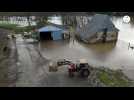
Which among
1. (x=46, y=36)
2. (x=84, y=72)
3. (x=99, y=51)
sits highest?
(x=46, y=36)

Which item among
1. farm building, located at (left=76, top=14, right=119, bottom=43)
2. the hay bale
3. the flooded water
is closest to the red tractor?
the hay bale

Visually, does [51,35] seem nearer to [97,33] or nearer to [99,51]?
[97,33]

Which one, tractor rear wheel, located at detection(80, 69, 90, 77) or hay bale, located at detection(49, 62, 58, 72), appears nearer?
tractor rear wheel, located at detection(80, 69, 90, 77)

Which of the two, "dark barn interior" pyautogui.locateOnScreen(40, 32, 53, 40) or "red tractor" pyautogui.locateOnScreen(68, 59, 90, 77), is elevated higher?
"dark barn interior" pyautogui.locateOnScreen(40, 32, 53, 40)

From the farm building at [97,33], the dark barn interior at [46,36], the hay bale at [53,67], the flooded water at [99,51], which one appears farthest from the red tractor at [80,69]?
the dark barn interior at [46,36]

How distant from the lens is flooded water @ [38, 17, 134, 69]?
304 centimetres

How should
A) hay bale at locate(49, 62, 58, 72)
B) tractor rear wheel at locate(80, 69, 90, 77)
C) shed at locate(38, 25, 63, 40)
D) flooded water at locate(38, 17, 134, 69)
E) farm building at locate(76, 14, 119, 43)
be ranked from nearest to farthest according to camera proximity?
tractor rear wheel at locate(80, 69, 90, 77) < hay bale at locate(49, 62, 58, 72) < flooded water at locate(38, 17, 134, 69) < shed at locate(38, 25, 63, 40) < farm building at locate(76, 14, 119, 43)

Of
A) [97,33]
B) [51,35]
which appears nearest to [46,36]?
[51,35]

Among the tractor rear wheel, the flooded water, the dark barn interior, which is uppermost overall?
the dark barn interior

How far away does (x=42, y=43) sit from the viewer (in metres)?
3.86

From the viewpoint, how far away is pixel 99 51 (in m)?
3.48

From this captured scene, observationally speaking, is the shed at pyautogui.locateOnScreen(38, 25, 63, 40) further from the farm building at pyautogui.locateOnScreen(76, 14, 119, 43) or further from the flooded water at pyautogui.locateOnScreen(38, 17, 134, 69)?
the farm building at pyautogui.locateOnScreen(76, 14, 119, 43)

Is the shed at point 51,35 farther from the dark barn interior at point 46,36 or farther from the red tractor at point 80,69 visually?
the red tractor at point 80,69
